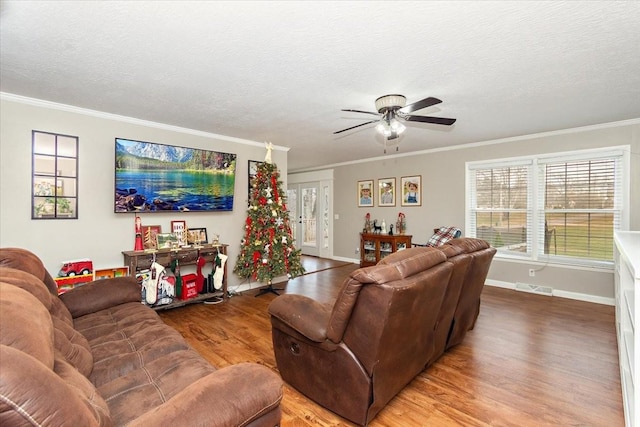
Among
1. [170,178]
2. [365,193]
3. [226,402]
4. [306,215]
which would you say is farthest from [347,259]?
[226,402]

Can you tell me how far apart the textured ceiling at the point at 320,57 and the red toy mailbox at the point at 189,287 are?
2.04m

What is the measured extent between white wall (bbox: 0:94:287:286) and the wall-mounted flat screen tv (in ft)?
0.54

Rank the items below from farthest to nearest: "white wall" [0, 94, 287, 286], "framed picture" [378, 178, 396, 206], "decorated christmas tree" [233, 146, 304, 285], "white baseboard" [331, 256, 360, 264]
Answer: "white baseboard" [331, 256, 360, 264]
"framed picture" [378, 178, 396, 206]
"decorated christmas tree" [233, 146, 304, 285]
"white wall" [0, 94, 287, 286]

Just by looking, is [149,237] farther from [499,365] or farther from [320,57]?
[499,365]

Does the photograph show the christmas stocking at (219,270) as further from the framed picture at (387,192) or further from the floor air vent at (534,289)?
the floor air vent at (534,289)

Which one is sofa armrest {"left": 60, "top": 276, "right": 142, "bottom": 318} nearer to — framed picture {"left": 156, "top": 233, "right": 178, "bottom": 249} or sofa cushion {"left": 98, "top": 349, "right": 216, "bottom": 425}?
sofa cushion {"left": 98, "top": 349, "right": 216, "bottom": 425}

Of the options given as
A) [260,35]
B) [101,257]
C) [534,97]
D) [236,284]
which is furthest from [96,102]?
[534,97]

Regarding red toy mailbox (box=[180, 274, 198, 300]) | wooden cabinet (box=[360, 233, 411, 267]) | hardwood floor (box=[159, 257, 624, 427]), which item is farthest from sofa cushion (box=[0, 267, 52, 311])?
wooden cabinet (box=[360, 233, 411, 267])

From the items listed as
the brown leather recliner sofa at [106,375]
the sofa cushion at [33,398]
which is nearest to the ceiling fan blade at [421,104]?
the brown leather recliner sofa at [106,375]

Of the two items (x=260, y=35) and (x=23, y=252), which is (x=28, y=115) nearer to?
(x=23, y=252)

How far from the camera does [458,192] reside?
5.51m

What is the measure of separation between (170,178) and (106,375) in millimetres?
2937

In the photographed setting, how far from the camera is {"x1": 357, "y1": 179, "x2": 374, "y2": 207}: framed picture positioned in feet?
22.6

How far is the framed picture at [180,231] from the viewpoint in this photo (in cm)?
415
